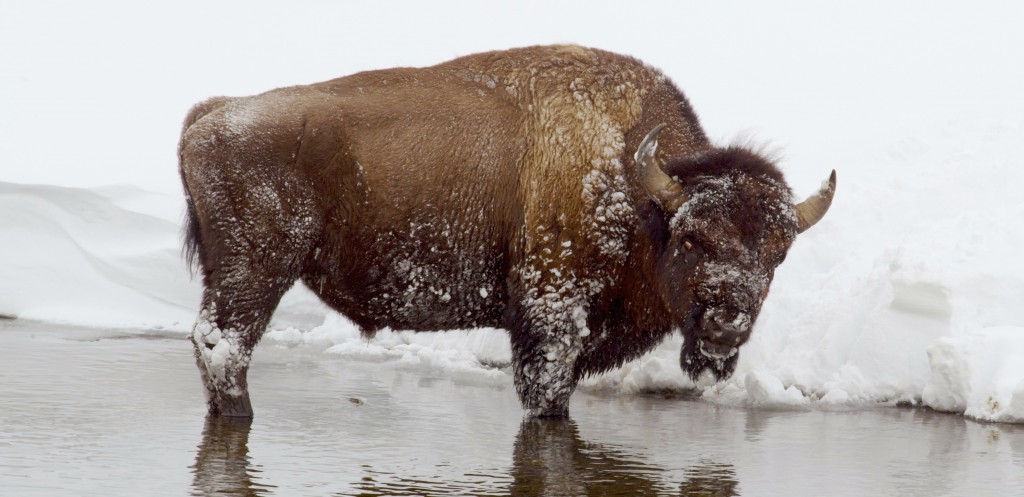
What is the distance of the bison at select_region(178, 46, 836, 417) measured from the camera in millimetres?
6844

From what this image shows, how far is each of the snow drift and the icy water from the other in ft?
1.06

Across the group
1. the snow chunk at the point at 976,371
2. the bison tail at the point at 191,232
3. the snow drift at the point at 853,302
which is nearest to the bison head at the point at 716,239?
the snow drift at the point at 853,302

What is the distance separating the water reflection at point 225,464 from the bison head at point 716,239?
245 centimetres

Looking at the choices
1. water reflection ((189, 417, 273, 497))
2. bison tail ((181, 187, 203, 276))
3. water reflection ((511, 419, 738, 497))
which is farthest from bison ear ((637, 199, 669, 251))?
bison tail ((181, 187, 203, 276))

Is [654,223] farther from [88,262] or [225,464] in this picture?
[88,262]

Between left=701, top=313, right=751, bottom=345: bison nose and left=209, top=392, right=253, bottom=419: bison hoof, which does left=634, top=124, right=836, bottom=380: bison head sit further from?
left=209, top=392, right=253, bottom=419: bison hoof

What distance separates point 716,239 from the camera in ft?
21.2

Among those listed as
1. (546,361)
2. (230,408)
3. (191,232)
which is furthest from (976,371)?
(191,232)

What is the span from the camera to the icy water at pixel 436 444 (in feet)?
16.9

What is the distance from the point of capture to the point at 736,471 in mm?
5652

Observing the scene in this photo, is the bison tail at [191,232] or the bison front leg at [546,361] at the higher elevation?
the bison tail at [191,232]

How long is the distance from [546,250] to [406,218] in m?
0.84

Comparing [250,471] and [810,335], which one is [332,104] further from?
[810,335]

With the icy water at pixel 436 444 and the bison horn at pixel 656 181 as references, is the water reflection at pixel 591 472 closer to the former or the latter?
the icy water at pixel 436 444
